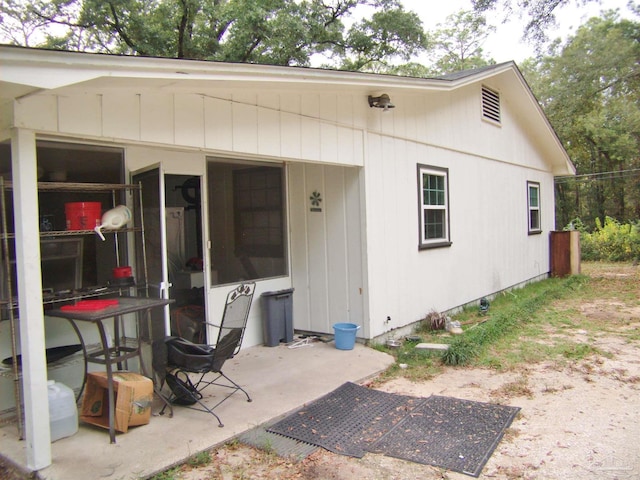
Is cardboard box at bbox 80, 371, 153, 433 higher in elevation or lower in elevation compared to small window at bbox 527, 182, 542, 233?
lower

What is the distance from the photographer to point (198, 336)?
5270mm

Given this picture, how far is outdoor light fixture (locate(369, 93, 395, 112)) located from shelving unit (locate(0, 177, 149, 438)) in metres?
2.97

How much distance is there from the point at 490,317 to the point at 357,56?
12.9m

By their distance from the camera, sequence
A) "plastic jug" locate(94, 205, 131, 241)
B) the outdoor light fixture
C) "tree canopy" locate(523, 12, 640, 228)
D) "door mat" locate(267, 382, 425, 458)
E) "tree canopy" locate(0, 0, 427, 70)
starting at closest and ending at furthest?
"door mat" locate(267, 382, 425, 458) < "plastic jug" locate(94, 205, 131, 241) < the outdoor light fixture < "tree canopy" locate(0, 0, 427, 70) < "tree canopy" locate(523, 12, 640, 228)

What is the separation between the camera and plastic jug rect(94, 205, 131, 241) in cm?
389

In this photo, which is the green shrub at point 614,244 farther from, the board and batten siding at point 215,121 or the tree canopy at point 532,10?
the board and batten siding at point 215,121

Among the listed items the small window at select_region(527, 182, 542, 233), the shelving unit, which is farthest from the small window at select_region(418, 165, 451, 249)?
the small window at select_region(527, 182, 542, 233)

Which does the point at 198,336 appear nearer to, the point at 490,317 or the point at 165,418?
the point at 165,418

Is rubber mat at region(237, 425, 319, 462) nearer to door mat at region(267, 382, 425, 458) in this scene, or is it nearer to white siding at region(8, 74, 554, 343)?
door mat at region(267, 382, 425, 458)

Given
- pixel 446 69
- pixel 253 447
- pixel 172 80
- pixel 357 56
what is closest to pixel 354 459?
pixel 253 447

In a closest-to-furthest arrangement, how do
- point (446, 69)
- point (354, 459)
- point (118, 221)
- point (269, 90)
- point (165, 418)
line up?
point (354, 459) < point (165, 418) < point (118, 221) < point (269, 90) < point (446, 69)

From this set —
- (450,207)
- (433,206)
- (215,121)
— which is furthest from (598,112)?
(215,121)

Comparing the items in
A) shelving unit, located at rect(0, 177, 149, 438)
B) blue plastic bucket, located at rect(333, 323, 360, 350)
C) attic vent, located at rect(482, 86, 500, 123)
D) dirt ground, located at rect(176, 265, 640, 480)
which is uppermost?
attic vent, located at rect(482, 86, 500, 123)

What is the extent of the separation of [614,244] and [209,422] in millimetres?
16733
